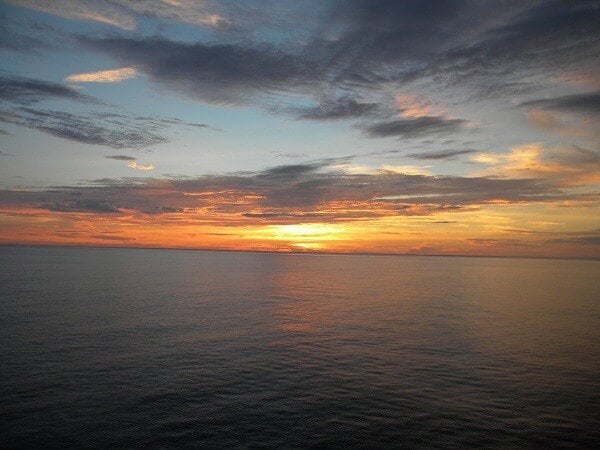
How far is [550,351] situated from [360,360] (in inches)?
1078

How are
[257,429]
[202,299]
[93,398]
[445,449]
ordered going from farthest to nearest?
[202,299], [93,398], [257,429], [445,449]

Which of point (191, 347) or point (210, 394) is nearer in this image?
point (210, 394)

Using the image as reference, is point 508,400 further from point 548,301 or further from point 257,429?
point 548,301

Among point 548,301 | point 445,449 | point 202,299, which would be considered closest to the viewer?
point 445,449

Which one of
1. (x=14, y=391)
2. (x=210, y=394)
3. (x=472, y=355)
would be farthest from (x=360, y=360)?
(x=14, y=391)

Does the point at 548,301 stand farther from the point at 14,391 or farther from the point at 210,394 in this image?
the point at 14,391

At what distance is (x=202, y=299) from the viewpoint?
10456cm

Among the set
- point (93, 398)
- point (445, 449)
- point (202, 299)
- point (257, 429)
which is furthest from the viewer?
point (202, 299)

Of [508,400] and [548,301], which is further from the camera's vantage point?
[548,301]

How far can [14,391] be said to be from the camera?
3706cm

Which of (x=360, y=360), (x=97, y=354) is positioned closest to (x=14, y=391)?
(x=97, y=354)

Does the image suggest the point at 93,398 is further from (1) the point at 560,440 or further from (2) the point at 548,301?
(2) the point at 548,301

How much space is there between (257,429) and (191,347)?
25508mm

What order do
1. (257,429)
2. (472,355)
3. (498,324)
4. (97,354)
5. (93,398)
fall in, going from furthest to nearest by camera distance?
(498,324) < (472,355) < (97,354) < (93,398) < (257,429)
